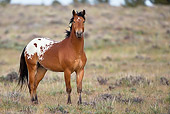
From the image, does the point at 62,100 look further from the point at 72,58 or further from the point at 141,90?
the point at 141,90

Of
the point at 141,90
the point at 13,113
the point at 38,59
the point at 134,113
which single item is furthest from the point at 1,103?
the point at 141,90

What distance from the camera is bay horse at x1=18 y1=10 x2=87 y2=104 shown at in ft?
21.2

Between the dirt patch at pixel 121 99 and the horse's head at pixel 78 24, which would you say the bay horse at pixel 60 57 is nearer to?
the horse's head at pixel 78 24

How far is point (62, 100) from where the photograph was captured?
7320mm

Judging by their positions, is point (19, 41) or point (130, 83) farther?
point (19, 41)

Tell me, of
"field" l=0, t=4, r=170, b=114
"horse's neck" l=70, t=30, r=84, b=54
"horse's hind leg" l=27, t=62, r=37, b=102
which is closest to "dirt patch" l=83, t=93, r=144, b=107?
"field" l=0, t=4, r=170, b=114

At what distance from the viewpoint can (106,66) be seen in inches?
542

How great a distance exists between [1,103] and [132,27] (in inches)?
905

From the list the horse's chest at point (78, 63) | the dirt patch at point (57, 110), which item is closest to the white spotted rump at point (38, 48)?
the horse's chest at point (78, 63)

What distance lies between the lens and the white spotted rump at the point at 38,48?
23.4 ft

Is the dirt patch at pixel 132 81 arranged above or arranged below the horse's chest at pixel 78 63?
below

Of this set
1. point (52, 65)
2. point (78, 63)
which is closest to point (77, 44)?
point (78, 63)

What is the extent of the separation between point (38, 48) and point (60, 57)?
0.89m

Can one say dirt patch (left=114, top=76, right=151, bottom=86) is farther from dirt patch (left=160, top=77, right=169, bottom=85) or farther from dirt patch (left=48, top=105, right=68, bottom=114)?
dirt patch (left=48, top=105, right=68, bottom=114)
